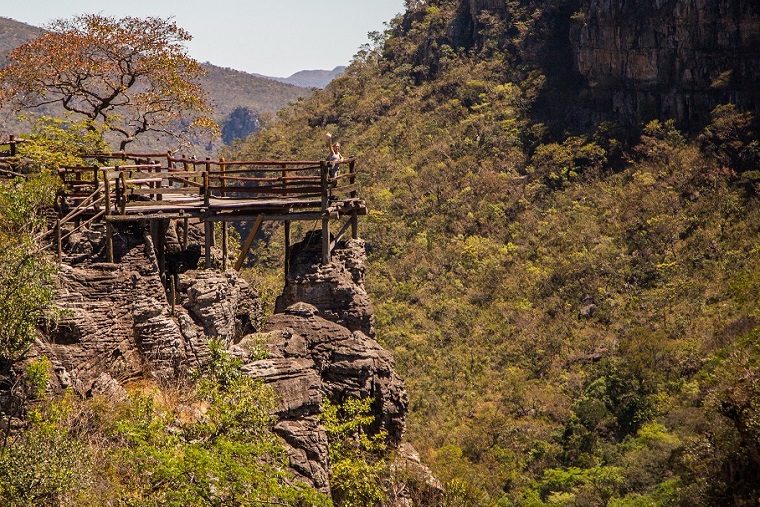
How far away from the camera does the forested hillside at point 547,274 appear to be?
35.5m

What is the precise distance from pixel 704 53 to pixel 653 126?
17.1 feet

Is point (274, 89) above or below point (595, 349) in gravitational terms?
above

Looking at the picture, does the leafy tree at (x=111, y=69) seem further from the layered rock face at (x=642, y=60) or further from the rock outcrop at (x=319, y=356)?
the layered rock face at (x=642, y=60)

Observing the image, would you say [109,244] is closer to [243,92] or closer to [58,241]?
[58,241]

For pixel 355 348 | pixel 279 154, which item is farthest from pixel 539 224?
pixel 355 348

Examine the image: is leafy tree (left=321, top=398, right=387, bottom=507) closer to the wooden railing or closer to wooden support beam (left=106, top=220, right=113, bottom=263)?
the wooden railing

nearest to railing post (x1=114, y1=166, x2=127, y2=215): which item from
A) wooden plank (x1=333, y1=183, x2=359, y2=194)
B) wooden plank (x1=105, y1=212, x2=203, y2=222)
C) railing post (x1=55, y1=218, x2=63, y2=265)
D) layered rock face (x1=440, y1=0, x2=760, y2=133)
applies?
wooden plank (x1=105, y1=212, x2=203, y2=222)

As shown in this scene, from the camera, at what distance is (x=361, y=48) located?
253 ft

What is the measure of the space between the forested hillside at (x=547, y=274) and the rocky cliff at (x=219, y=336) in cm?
670

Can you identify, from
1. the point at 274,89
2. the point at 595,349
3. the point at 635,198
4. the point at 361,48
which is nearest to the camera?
the point at 595,349

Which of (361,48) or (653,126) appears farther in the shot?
(361,48)

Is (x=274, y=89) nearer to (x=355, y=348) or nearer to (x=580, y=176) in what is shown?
(x=580, y=176)

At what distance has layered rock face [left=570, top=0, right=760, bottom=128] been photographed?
53.9 m

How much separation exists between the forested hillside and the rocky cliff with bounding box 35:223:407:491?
22.0 feet
